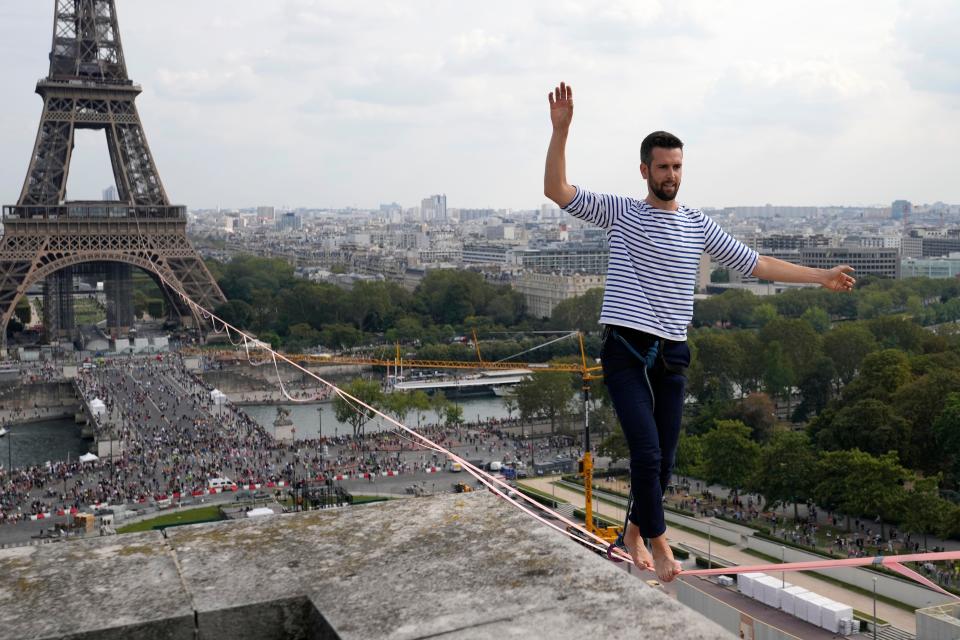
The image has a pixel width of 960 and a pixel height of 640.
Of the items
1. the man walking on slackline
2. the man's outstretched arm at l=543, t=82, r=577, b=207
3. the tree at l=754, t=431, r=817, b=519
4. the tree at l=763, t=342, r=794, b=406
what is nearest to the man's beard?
the man walking on slackline

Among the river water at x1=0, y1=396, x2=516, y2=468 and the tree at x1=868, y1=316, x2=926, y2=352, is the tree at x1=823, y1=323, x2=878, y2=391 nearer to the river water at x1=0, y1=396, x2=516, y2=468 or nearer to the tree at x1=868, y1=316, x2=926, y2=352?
the tree at x1=868, y1=316, x2=926, y2=352

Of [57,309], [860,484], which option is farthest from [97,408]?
[860,484]

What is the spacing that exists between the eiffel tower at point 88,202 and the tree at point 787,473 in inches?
1095

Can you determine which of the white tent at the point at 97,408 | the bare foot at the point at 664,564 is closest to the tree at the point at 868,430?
the white tent at the point at 97,408

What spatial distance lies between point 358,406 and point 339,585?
28292 mm

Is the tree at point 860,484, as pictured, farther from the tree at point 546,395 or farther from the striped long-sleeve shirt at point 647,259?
the striped long-sleeve shirt at point 647,259

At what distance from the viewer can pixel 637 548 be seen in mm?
3100

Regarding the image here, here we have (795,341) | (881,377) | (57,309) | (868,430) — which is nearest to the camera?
(868,430)

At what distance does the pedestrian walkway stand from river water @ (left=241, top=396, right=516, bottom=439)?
7.96m

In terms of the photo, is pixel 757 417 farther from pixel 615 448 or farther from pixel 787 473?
pixel 787 473

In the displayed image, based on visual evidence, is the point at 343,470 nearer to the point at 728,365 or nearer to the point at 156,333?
the point at 728,365

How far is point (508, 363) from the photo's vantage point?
41219 mm

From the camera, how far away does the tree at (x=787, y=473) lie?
19.3 m

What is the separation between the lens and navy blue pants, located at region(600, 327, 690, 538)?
3055mm
